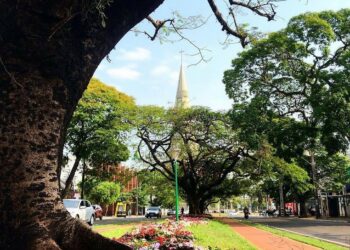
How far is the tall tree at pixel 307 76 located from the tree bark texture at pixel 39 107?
23848 millimetres

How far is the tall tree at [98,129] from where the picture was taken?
33125mm

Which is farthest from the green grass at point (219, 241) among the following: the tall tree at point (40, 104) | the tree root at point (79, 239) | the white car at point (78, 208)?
the white car at point (78, 208)

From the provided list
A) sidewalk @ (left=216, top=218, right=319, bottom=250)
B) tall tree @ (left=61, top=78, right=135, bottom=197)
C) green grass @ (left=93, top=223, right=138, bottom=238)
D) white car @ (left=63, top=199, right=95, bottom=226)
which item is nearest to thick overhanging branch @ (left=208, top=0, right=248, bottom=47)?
sidewalk @ (left=216, top=218, right=319, bottom=250)

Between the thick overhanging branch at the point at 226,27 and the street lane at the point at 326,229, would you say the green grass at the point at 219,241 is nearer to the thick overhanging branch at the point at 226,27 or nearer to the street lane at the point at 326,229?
the street lane at the point at 326,229

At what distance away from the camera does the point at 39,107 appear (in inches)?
140

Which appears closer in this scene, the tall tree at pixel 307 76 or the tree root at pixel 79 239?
the tree root at pixel 79 239

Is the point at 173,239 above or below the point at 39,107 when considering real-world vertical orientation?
below

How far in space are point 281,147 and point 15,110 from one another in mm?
26842

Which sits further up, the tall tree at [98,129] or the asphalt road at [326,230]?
the tall tree at [98,129]

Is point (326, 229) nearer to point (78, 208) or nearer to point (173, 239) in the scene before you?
point (78, 208)

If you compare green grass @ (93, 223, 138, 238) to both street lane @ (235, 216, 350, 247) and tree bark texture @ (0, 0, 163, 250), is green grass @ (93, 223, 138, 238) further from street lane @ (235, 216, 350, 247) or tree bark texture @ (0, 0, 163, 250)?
tree bark texture @ (0, 0, 163, 250)

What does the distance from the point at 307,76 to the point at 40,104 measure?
26613 mm

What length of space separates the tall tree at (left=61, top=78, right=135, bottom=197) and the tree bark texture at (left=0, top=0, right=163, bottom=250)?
94.5ft

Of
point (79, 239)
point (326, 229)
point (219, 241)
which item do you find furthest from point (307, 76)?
point (79, 239)
